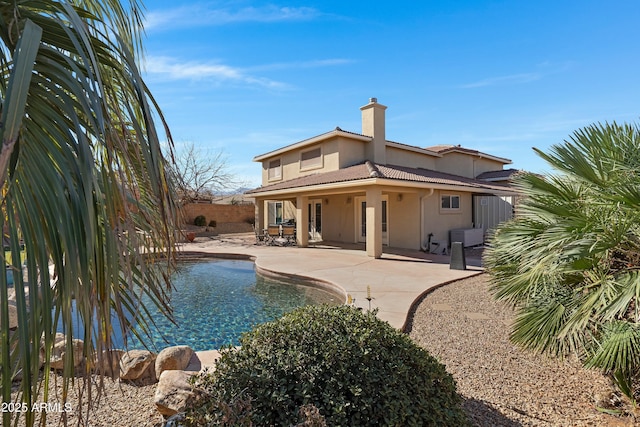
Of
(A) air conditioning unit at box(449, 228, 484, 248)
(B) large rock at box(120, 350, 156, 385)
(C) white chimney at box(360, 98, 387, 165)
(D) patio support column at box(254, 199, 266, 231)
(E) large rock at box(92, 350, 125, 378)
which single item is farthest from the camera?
(D) patio support column at box(254, 199, 266, 231)

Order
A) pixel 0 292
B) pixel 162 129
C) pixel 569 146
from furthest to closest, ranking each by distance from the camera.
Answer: pixel 569 146, pixel 162 129, pixel 0 292

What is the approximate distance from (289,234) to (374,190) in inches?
318

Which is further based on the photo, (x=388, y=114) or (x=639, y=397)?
(x=388, y=114)

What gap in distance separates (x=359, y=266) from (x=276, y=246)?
8.56 m

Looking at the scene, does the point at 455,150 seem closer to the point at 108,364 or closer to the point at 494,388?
the point at 494,388

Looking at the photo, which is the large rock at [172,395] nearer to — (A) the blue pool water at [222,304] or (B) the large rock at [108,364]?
(A) the blue pool water at [222,304]

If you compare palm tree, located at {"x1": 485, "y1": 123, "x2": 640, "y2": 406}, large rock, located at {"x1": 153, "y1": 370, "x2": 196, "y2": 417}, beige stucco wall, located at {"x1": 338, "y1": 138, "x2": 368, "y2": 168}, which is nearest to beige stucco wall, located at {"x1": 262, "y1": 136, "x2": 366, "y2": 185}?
beige stucco wall, located at {"x1": 338, "y1": 138, "x2": 368, "y2": 168}

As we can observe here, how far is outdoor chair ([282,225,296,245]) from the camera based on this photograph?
20.9 meters

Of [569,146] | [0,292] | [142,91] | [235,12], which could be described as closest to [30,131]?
[142,91]

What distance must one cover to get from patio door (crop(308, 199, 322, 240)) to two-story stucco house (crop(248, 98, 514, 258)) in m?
0.07

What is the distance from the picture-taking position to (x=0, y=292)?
4.02 feet

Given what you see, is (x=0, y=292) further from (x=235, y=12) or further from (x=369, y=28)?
(x=369, y=28)

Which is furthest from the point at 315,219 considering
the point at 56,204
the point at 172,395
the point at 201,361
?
the point at 56,204

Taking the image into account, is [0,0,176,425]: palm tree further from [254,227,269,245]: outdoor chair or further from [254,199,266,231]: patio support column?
[254,199,266,231]: patio support column
